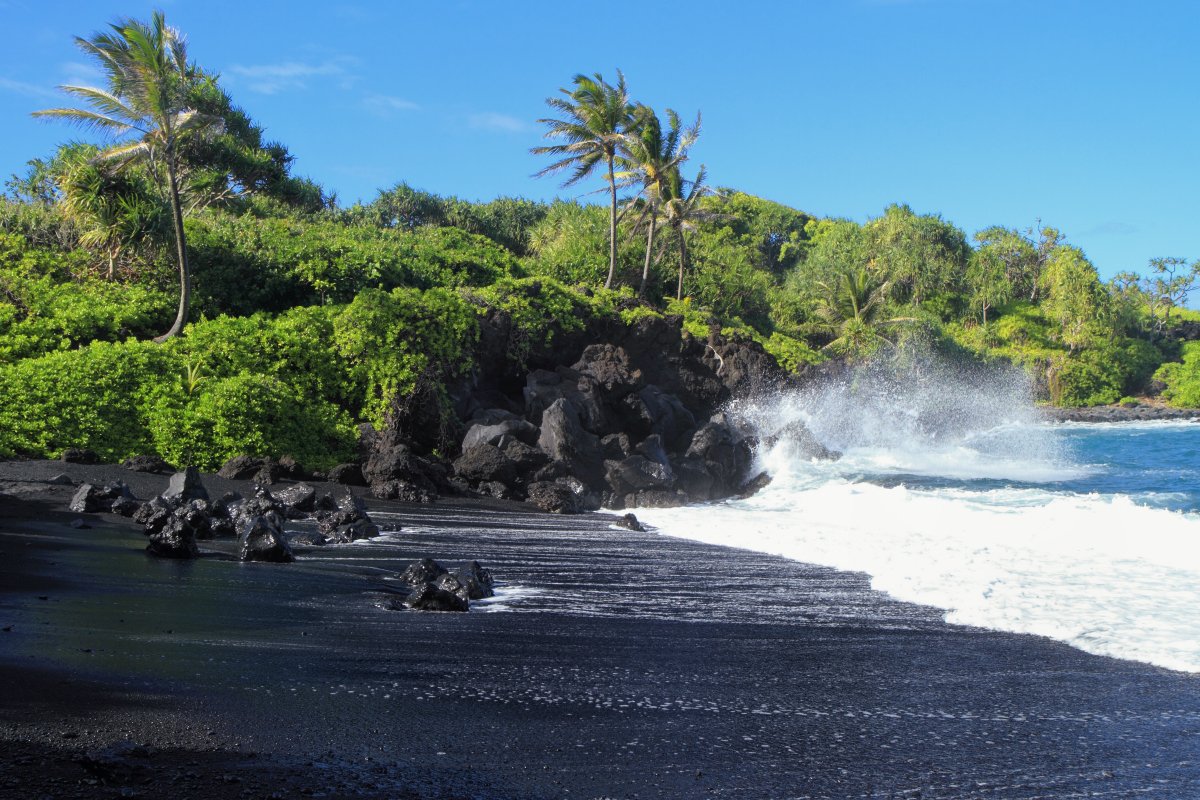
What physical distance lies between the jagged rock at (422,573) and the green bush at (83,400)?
367 inches

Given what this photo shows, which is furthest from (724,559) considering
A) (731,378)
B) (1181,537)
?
(731,378)

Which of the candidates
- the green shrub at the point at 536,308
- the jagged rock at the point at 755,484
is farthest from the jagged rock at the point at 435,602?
the green shrub at the point at 536,308

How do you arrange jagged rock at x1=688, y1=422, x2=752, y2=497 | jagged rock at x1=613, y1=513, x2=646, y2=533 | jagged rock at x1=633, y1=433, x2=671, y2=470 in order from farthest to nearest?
jagged rock at x1=688, y1=422, x2=752, y2=497, jagged rock at x1=633, y1=433, x2=671, y2=470, jagged rock at x1=613, y1=513, x2=646, y2=533

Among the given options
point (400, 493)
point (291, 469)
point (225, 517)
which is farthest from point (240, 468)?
point (225, 517)

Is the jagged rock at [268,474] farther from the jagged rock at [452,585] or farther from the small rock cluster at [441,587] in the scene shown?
→ the jagged rock at [452,585]

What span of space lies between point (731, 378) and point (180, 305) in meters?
14.6

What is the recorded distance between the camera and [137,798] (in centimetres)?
321

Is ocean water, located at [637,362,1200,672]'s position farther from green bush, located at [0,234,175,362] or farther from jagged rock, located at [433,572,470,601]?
green bush, located at [0,234,175,362]

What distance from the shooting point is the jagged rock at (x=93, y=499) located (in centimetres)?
1005

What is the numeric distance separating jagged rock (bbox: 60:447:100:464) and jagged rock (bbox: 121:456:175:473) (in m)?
0.47

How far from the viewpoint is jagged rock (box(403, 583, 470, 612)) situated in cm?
683

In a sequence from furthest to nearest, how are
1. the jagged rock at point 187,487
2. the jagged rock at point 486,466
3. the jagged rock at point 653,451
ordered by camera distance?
1. the jagged rock at point 653,451
2. the jagged rock at point 486,466
3. the jagged rock at point 187,487

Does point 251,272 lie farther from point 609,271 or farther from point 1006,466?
point 1006,466

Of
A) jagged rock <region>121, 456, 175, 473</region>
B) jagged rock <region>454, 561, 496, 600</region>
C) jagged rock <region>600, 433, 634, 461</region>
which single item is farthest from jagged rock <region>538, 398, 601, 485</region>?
jagged rock <region>454, 561, 496, 600</region>
